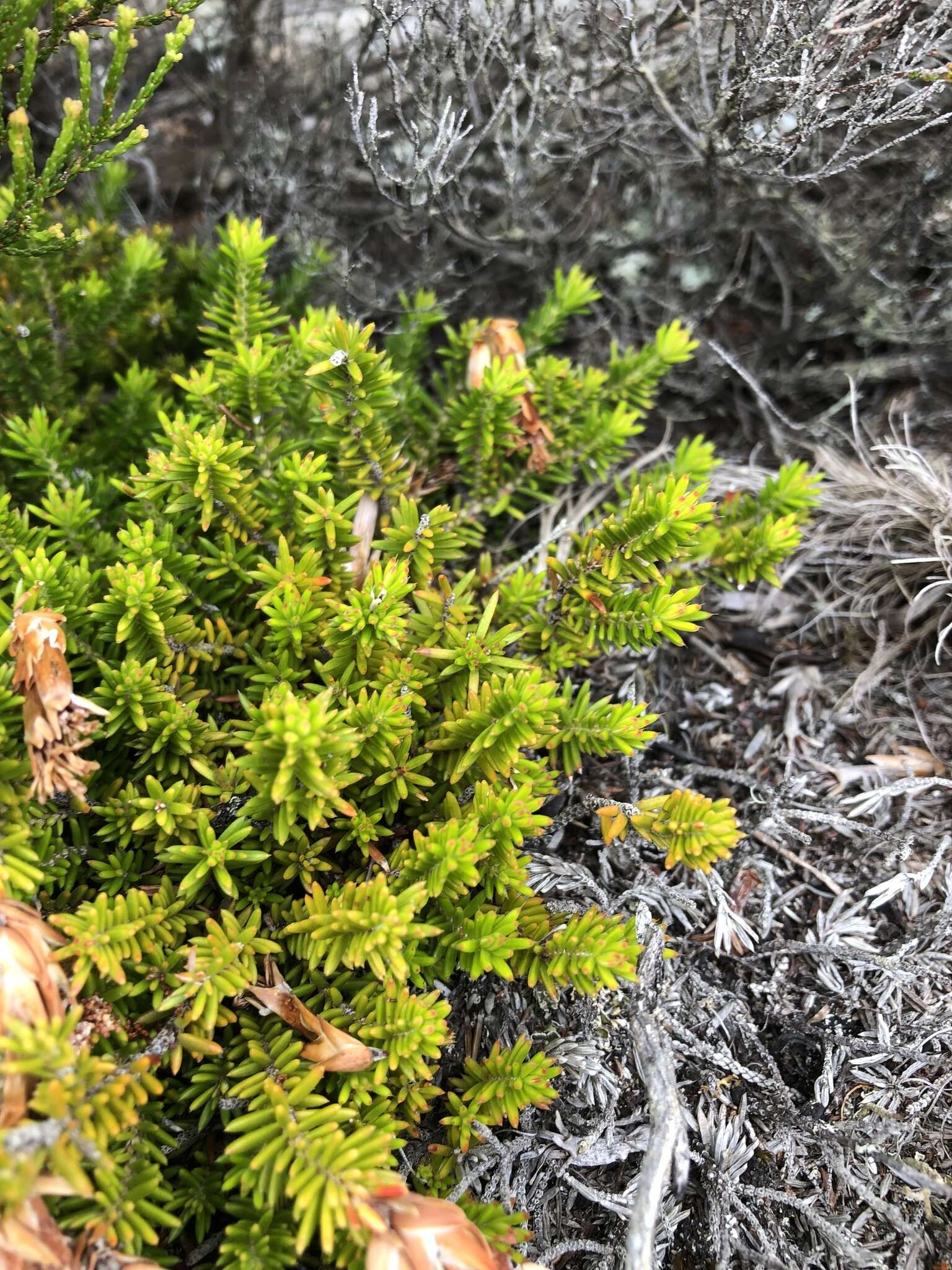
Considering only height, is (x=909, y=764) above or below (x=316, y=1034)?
below

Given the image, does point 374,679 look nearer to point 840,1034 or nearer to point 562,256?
point 840,1034

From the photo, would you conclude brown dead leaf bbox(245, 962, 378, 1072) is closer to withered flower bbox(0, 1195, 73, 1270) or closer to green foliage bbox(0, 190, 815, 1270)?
green foliage bbox(0, 190, 815, 1270)

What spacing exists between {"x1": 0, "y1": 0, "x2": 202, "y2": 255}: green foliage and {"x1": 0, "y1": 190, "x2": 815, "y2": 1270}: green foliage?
1.41 feet

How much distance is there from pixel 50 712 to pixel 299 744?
1.64 feet

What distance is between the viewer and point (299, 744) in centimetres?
155

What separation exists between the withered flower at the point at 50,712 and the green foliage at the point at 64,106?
109cm

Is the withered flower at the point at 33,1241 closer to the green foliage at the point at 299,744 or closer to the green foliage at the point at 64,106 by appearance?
the green foliage at the point at 299,744

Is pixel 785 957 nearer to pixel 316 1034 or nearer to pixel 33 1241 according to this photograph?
pixel 316 1034

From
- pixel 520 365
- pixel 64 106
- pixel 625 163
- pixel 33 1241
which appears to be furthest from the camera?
pixel 625 163

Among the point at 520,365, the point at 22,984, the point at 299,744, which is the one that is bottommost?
the point at 22,984

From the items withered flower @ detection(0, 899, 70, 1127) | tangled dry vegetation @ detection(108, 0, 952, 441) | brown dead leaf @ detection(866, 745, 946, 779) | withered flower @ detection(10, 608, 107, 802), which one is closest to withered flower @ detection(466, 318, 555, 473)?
tangled dry vegetation @ detection(108, 0, 952, 441)

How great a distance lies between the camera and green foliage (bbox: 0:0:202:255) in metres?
1.97

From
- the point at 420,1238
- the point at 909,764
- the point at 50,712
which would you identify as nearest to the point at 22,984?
the point at 50,712

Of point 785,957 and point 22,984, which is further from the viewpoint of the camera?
point 785,957
